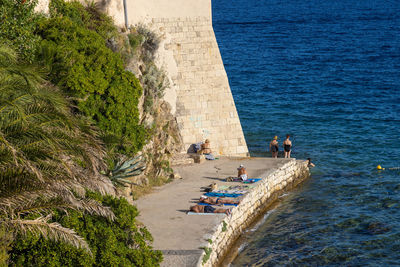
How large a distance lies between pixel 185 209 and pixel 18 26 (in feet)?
25.1

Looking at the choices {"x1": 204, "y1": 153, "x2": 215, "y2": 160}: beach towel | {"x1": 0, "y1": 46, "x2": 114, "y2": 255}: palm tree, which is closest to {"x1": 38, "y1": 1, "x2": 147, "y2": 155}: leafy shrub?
{"x1": 0, "y1": 46, "x2": 114, "y2": 255}: palm tree

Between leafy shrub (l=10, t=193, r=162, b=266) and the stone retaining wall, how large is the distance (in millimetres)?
2351

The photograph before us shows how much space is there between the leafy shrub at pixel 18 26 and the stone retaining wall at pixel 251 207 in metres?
7.62

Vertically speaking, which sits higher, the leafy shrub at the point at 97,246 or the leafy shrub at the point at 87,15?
the leafy shrub at the point at 87,15

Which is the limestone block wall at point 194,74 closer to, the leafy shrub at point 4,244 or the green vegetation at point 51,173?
the green vegetation at point 51,173

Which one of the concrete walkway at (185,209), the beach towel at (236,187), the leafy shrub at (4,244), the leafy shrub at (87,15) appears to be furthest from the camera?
the leafy shrub at (87,15)

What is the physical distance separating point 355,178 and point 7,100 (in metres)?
18.6

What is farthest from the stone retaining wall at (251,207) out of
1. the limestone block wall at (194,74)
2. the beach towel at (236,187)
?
the limestone block wall at (194,74)

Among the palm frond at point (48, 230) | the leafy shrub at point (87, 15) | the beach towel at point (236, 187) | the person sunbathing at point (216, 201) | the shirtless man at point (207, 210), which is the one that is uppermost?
the leafy shrub at point (87, 15)

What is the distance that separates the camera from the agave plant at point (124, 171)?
1720 centimetres

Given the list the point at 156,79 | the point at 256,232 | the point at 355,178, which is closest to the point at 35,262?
the point at 256,232

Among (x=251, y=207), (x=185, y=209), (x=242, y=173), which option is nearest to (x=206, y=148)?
(x=242, y=173)

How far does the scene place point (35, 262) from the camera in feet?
34.7

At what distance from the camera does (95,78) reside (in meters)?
17.7
